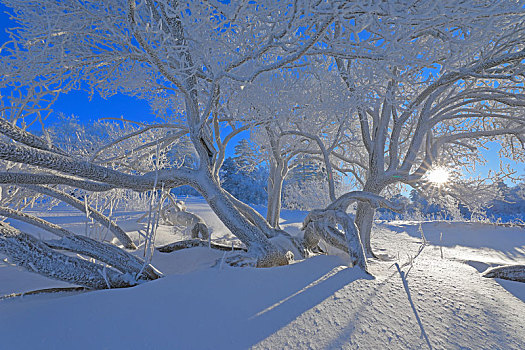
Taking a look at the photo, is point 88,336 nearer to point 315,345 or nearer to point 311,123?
point 315,345

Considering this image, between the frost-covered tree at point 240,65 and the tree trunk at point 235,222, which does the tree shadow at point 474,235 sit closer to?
the frost-covered tree at point 240,65

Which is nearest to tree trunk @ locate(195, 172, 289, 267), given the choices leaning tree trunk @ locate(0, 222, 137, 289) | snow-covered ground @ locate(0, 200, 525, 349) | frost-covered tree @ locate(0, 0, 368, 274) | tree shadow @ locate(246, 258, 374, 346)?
frost-covered tree @ locate(0, 0, 368, 274)

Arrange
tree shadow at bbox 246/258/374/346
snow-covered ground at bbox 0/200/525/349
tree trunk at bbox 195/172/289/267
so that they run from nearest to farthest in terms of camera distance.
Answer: snow-covered ground at bbox 0/200/525/349 < tree shadow at bbox 246/258/374/346 < tree trunk at bbox 195/172/289/267

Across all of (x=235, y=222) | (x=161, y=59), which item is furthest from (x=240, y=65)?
(x=235, y=222)

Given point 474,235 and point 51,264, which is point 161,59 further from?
point 474,235

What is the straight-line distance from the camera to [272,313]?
1470 mm

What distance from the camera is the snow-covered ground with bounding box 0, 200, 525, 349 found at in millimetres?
1210

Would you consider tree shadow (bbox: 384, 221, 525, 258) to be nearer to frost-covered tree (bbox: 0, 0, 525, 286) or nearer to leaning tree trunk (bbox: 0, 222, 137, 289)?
frost-covered tree (bbox: 0, 0, 525, 286)

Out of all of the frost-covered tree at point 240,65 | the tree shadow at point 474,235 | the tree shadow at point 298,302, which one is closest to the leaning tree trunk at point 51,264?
the frost-covered tree at point 240,65

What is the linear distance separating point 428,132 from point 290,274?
4863 millimetres

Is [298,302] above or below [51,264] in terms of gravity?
below

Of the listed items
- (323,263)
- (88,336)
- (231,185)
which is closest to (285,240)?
(323,263)

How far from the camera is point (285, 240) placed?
369cm

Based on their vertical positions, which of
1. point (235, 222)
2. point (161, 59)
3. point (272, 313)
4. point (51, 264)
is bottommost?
point (272, 313)
